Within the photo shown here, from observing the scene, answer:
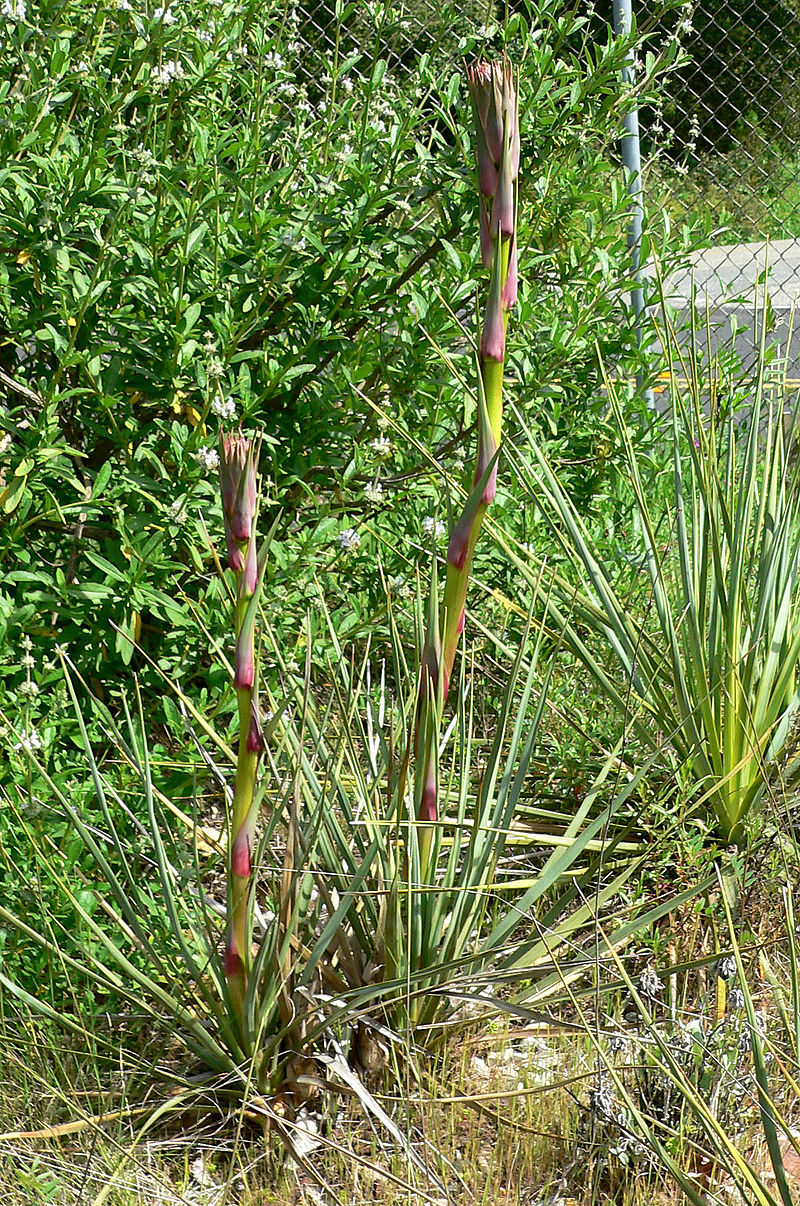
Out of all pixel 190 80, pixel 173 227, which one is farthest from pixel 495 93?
pixel 190 80

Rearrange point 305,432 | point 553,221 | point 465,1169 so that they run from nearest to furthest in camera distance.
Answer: point 465,1169 → point 305,432 → point 553,221

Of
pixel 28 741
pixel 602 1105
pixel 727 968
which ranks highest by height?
pixel 28 741

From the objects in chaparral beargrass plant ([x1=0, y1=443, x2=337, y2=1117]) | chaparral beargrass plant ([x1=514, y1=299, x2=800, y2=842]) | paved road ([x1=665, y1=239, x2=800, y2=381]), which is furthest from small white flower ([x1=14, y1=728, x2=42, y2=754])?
paved road ([x1=665, y1=239, x2=800, y2=381])

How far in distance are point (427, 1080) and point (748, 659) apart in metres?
0.96

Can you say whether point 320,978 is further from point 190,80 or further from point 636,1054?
point 190,80

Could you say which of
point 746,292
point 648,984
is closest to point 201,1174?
point 648,984

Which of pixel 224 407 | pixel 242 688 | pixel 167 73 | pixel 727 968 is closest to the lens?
pixel 242 688

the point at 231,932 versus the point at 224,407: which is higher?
the point at 224,407

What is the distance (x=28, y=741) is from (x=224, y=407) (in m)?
0.69

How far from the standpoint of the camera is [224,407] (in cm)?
210

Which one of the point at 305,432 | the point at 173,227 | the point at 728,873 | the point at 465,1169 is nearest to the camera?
the point at 465,1169

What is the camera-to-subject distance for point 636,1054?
5.83ft

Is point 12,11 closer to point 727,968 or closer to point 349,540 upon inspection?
point 349,540

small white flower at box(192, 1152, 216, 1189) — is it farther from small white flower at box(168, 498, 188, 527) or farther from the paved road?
the paved road
